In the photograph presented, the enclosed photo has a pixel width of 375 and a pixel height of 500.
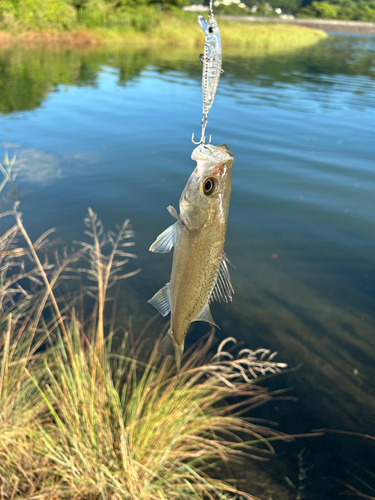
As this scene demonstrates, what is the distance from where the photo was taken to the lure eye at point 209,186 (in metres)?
1.58

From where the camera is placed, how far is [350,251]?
7.54m

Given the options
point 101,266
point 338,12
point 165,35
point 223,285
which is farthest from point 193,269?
point 338,12

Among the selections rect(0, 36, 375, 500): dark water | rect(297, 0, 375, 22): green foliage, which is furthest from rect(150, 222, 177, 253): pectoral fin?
rect(297, 0, 375, 22): green foliage

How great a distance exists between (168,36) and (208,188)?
1749 inches

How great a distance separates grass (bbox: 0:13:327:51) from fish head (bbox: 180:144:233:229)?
1474 inches

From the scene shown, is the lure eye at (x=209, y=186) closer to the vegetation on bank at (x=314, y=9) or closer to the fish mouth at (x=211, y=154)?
the fish mouth at (x=211, y=154)

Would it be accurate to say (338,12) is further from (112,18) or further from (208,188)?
(208,188)

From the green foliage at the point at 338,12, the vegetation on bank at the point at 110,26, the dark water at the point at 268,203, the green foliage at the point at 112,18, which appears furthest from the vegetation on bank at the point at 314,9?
the dark water at the point at 268,203

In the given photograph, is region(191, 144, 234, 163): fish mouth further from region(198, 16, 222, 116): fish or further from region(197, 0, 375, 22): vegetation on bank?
region(197, 0, 375, 22): vegetation on bank

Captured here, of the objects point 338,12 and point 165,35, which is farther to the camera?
point 338,12

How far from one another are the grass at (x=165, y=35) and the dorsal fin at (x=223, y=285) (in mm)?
37574

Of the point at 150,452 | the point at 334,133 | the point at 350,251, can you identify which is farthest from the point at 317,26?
the point at 150,452

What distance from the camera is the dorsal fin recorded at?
163 centimetres

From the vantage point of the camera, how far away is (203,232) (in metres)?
1.58
